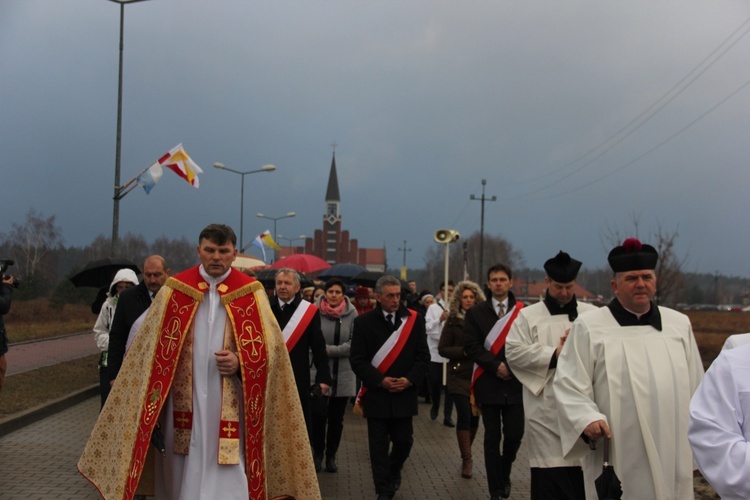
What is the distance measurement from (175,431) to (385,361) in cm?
282

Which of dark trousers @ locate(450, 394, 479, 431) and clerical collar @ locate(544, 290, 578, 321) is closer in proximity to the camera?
clerical collar @ locate(544, 290, 578, 321)

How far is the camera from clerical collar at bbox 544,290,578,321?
6078 mm

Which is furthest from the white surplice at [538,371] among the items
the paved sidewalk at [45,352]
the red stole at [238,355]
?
the paved sidewalk at [45,352]

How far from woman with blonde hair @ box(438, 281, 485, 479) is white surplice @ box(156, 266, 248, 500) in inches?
155

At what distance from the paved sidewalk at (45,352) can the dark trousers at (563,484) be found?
42.1ft

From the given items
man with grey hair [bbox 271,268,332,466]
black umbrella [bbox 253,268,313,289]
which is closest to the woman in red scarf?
man with grey hair [bbox 271,268,332,466]

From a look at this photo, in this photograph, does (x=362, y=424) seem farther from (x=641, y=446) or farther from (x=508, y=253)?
(x=508, y=253)

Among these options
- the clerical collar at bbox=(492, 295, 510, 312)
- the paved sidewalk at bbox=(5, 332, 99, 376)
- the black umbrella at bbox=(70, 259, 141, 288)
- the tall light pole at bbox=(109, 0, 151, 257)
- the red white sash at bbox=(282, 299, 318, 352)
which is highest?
the tall light pole at bbox=(109, 0, 151, 257)

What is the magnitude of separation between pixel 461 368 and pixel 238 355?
458 cm

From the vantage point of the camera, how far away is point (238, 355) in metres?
4.72

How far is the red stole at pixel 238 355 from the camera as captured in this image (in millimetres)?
4590

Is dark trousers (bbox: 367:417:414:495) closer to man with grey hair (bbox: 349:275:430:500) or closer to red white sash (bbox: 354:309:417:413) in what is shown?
man with grey hair (bbox: 349:275:430:500)

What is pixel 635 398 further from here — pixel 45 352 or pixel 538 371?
pixel 45 352

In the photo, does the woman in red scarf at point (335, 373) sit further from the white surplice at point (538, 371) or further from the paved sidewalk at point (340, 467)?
the white surplice at point (538, 371)
